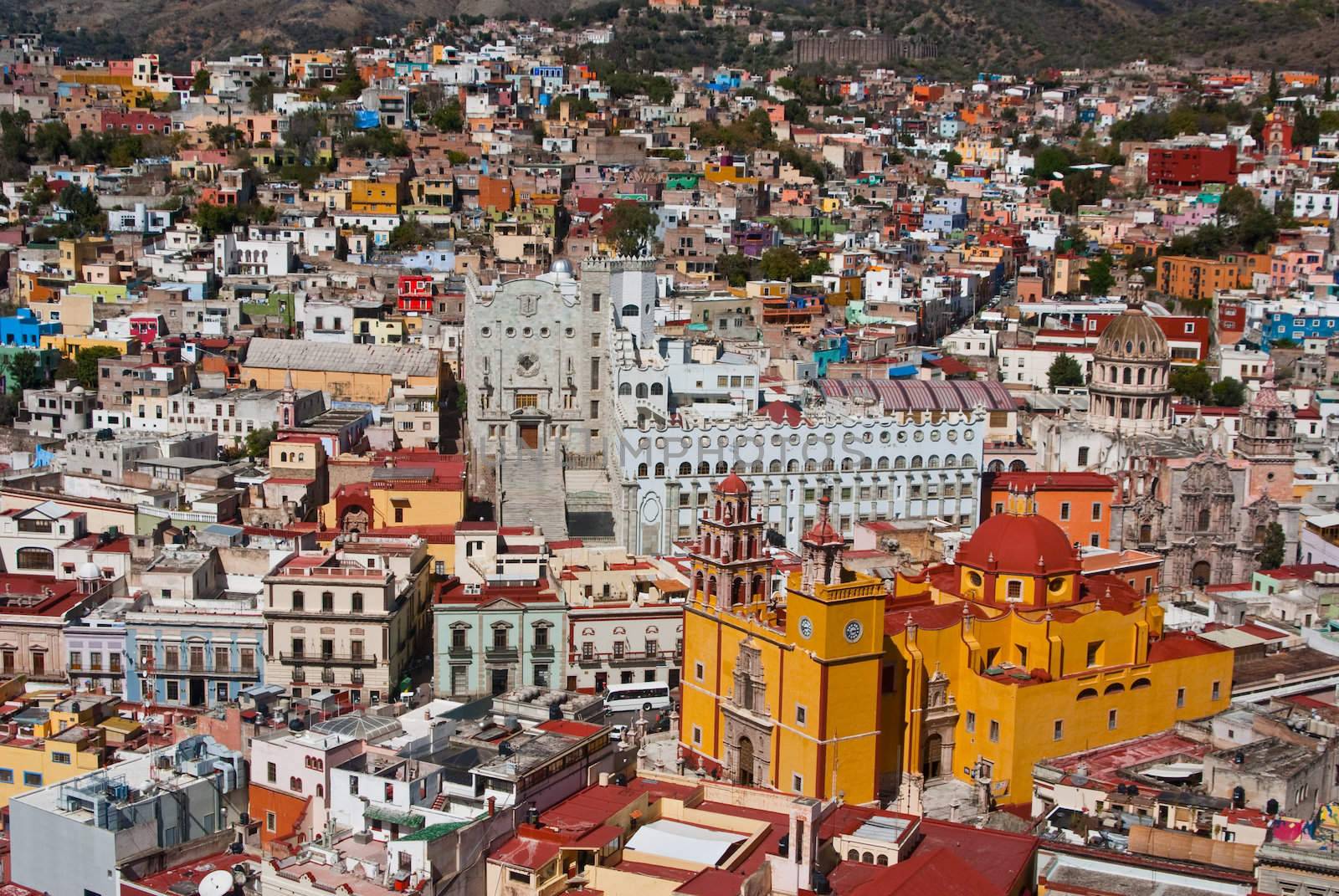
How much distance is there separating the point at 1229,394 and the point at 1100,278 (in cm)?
2078

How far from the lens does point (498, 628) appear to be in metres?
41.6

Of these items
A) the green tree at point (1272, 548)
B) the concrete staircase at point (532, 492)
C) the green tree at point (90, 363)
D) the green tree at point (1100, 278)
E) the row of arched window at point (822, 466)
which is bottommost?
the green tree at point (1272, 548)

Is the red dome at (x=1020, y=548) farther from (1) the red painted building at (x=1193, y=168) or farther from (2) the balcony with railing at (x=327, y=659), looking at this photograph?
(1) the red painted building at (x=1193, y=168)

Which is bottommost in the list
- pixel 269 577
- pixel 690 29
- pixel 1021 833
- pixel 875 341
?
pixel 1021 833

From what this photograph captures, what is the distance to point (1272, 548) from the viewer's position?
5328 cm

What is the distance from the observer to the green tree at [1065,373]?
72375mm

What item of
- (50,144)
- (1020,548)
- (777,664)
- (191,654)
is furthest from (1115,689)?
(50,144)

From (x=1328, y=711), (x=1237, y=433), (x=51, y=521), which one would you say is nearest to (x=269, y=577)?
(x=51, y=521)

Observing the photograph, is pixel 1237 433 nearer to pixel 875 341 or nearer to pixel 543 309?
pixel 875 341

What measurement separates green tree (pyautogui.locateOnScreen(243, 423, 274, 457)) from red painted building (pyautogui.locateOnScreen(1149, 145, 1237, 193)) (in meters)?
68.0

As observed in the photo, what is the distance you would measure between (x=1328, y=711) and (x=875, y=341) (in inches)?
1448

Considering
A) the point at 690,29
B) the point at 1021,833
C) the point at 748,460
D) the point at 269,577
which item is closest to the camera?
the point at 1021,833

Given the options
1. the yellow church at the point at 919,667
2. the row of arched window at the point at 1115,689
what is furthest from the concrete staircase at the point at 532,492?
the row of arched window at the point at 1115,689

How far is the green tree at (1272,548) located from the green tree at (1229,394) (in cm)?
1688
